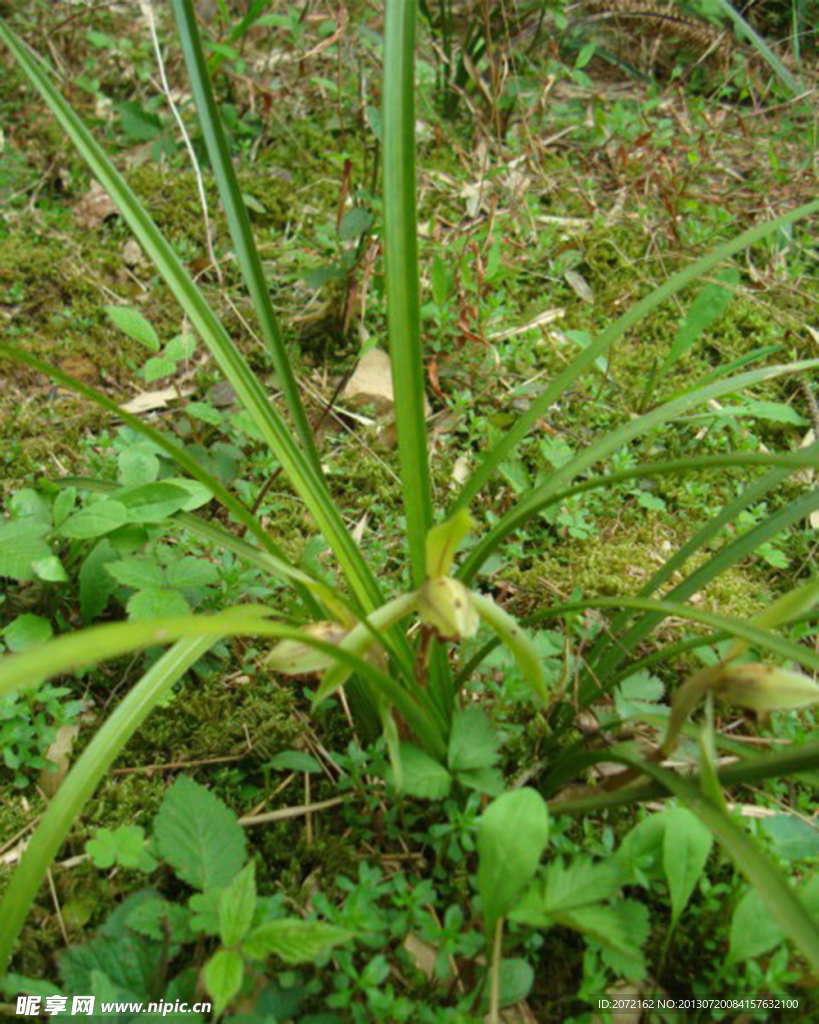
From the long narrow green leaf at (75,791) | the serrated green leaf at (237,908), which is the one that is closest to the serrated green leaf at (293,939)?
the serrated green leaf at (237,908)

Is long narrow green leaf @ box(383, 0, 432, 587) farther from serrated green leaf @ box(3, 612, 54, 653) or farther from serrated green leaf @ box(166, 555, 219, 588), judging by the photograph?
serrated green leaf @ box(3, 612, 54, 653)

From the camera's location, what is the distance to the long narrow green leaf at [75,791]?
0.84m

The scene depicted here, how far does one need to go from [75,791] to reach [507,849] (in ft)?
1.58

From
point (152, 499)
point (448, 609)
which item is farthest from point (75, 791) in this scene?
point (152, 499)

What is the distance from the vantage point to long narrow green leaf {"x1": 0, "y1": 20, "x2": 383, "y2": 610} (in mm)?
1083

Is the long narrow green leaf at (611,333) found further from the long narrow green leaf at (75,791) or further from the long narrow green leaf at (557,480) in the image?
the long narrow green leaf at (75,791)

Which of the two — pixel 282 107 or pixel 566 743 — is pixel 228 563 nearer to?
pixel 566 743

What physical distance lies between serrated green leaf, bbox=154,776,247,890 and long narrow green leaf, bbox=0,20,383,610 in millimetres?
333

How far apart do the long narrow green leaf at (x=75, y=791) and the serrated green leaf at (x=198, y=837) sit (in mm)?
147

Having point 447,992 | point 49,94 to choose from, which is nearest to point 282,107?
point 49,94

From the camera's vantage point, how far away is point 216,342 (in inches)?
43.5

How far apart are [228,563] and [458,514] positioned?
26.2 inches

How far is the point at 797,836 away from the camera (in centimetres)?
102

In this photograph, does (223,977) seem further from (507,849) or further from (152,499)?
(152,499)
